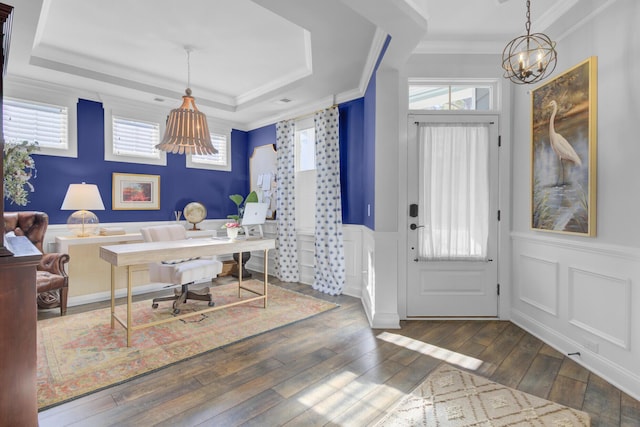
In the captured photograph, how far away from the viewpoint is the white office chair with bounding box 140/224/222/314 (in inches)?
132

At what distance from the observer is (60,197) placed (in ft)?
13.6

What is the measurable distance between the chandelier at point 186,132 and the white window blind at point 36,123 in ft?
6.93

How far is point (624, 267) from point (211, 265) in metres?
3.52

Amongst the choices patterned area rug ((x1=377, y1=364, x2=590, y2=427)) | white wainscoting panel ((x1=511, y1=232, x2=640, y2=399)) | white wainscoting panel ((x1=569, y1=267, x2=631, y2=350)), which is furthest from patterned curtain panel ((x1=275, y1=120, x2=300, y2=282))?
white wainscoting panel ((x1=569, y1=267, x2=631, y2=350))

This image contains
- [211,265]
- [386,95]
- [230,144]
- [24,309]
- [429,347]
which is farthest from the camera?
[230,144]

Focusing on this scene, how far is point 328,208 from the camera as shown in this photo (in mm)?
4445

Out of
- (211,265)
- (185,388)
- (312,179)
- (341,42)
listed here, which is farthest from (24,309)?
(312,179)

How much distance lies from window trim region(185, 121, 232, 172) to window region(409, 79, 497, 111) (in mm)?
3457

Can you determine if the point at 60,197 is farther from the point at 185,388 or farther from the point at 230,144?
the point at 185,388

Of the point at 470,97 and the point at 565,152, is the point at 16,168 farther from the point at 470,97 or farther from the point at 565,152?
the point at 565,152

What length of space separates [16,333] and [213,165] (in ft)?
14.5

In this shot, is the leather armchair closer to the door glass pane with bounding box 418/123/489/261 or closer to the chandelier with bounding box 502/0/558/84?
the door glass pane with bounding box 418/123/489/261

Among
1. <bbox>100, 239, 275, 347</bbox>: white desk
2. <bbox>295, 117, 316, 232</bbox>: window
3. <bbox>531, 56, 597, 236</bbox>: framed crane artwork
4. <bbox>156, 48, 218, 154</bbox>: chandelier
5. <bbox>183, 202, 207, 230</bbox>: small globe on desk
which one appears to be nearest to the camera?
<bbox>531, 56, 597, 236</bbox>: framed crane artwork

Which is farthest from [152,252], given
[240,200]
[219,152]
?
[219,152]
